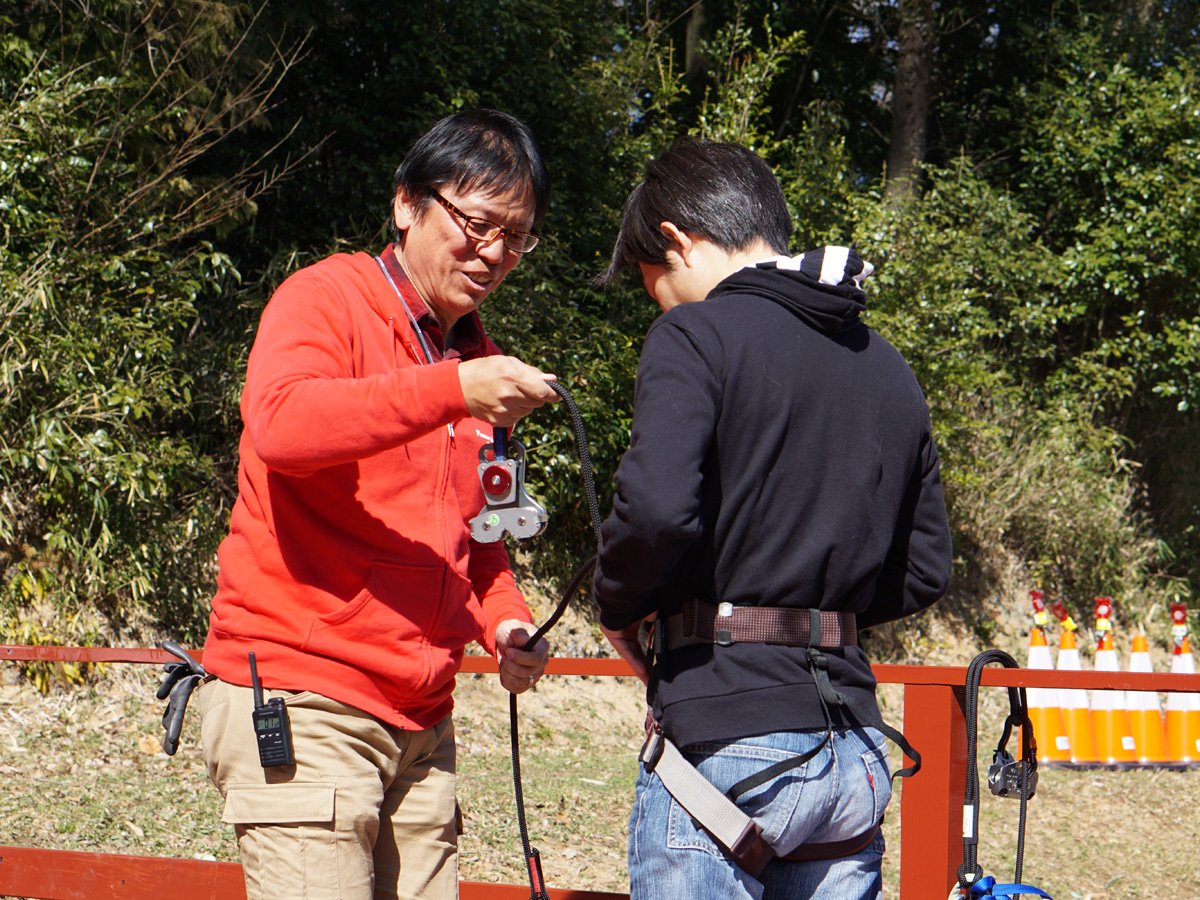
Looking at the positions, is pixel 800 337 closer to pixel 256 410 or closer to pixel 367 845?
pixel 256 410

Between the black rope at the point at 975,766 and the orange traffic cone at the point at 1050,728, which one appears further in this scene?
the orange traffic cone at the point at 1050,728

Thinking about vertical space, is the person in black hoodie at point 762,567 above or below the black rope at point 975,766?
above

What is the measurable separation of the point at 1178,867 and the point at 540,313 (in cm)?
574

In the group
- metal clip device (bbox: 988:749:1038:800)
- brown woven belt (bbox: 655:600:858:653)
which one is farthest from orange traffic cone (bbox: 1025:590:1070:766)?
brown woven belt (bbox: 655:600:858:653)

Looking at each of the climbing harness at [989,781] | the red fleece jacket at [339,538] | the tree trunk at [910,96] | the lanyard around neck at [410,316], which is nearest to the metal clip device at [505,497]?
the red fleece jacket at [339,538]

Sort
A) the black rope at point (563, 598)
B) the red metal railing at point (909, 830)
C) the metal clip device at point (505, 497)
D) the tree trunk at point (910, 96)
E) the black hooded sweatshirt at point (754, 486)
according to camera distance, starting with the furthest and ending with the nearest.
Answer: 1. the tree trunk at point (910, 96)
2. the red metal railing at point (909, 830)
3. the metal clip device at point (505, 497)
4. the black rope at point (563, 598)
5. the black hooded sweatshirt at point (754, 486)

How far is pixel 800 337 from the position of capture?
150 cm

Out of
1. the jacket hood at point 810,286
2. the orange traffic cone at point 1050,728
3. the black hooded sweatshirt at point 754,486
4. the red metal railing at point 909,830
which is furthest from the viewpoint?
the orange traffic cone at point 1050,728

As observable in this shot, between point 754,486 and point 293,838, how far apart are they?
0.88 metres

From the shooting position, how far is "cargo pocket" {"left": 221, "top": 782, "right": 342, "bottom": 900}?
1.59m

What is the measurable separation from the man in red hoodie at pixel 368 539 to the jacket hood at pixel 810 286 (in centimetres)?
34

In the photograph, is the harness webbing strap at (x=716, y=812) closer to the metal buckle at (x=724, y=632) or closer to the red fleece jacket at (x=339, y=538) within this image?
the metal buckle at (x=724, y=632)

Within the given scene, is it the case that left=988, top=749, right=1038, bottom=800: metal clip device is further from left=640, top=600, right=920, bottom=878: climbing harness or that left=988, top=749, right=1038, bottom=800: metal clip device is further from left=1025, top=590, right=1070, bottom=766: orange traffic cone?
left=1025, top=590, right=1070, bottom=766: orange traffic cone

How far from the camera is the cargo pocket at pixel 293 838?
5.21 ft
